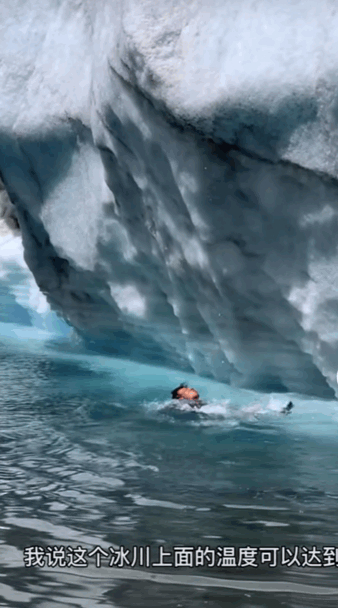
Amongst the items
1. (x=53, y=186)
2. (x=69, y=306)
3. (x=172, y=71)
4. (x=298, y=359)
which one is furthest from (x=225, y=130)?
(x=69, y=306)

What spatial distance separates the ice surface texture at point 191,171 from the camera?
6.30 meters

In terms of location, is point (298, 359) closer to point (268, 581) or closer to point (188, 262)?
point (188, 262)

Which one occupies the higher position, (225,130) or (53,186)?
(53,186)

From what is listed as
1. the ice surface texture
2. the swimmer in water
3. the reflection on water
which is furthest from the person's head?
the ice surface texture

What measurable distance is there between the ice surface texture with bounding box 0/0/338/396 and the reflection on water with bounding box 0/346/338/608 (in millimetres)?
936

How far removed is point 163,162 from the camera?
7.60 m

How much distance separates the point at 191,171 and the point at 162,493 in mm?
3174

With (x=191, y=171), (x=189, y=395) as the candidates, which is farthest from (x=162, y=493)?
(x=191, y=171)

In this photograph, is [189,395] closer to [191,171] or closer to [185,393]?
[185,393]

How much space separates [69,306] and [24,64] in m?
3.06

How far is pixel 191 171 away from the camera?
7129mm

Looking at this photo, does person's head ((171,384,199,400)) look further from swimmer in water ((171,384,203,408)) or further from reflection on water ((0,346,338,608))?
reflection on water ((0,346,338,608))

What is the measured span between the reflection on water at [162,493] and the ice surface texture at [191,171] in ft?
3.07

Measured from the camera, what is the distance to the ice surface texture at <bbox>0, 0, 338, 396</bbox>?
630cm
